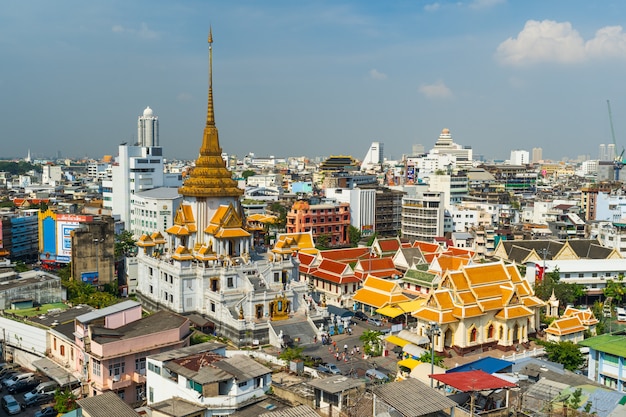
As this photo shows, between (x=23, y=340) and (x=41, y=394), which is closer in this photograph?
(x=41, y=394)

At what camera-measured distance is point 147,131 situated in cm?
17562

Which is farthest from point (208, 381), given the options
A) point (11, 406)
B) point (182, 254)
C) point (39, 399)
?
point (182, 254)

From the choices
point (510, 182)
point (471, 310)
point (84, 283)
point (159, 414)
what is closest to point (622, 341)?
point (471, 310)

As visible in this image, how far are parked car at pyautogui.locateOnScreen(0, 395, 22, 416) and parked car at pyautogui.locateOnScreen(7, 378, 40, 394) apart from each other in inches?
70.6

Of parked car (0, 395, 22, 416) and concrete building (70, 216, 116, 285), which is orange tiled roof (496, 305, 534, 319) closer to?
parked car (0, 395, 22, 416)

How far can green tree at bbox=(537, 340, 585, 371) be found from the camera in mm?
36094

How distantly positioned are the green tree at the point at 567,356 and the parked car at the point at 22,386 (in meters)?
29.5

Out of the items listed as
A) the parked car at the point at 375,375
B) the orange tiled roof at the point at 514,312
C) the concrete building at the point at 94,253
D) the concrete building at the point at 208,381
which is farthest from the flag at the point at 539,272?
the concrete building at the point at 94,253

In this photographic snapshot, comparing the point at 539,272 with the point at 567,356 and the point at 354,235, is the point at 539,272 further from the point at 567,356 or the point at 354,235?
the point at 354,235

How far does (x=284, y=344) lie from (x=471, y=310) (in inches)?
475

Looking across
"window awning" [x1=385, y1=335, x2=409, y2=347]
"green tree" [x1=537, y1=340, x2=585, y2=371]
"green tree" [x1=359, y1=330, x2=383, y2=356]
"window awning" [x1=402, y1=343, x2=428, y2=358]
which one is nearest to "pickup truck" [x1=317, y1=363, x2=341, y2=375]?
"green tree" [x1=359, y1=330, x2=383, y2=356]

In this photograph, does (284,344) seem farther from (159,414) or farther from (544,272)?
(544,272)

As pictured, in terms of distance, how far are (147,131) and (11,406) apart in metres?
150

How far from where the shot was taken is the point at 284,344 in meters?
40.8
